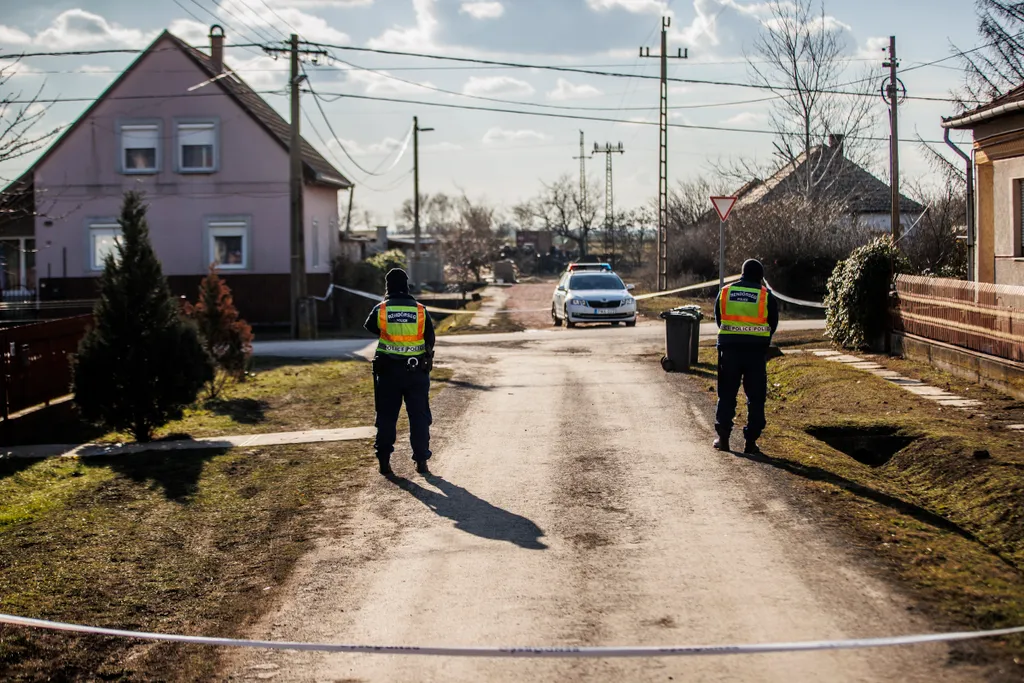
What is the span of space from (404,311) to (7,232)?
28.4 m

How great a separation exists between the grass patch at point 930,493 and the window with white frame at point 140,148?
24.9 m

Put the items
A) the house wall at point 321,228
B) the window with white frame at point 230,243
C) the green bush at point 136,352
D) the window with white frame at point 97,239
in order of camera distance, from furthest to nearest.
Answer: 1. the house wall at point 321,228
2. the window with white frame at point 230,243
3. the window with white frame at point 97,239
4. the green bush at point 136,352

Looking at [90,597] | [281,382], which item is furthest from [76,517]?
[281,382]

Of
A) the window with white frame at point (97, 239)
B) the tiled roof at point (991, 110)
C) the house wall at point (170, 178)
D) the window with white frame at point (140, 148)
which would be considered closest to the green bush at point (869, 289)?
the tiled roof at point (991, 110)

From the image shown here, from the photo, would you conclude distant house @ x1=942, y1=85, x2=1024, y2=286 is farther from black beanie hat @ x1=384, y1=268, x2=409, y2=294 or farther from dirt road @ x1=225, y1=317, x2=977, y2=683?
black beanie hat @ x1=384, y1=268, x2=409, y2=294

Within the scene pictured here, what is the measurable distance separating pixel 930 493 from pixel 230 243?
2779 cm

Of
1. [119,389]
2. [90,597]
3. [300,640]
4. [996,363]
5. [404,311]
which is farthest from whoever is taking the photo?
[996,363]

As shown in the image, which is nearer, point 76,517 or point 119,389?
point 76,517

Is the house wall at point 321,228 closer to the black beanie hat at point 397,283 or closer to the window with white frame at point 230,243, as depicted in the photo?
the window with white frame at point 230,243

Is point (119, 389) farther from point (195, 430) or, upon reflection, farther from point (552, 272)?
point (552, 272)

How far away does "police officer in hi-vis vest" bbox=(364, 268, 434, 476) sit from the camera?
32.1 feet

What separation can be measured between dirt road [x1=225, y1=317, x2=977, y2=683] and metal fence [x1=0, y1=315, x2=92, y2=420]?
506cm

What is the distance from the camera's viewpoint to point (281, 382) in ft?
60.1

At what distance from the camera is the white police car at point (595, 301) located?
28703 millimetres
